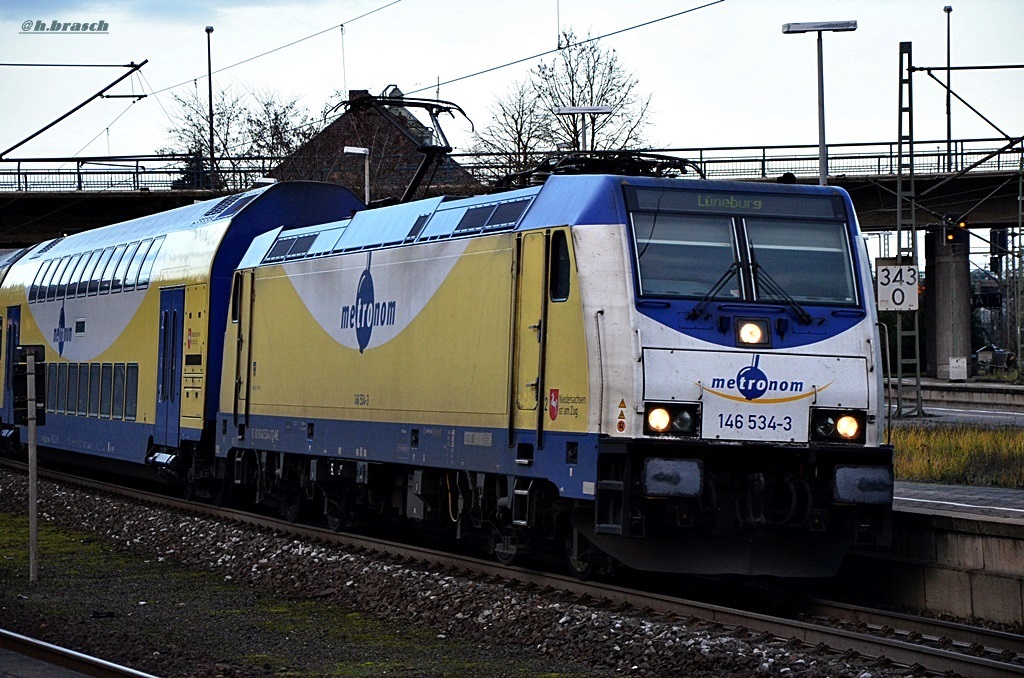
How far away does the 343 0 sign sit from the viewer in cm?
2545

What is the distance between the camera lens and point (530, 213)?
13133 millimetres

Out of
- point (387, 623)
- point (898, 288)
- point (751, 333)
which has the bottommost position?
point (387, 623)

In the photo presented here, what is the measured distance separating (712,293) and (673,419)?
3.67 ft

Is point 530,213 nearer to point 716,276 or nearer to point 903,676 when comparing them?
point 716,276

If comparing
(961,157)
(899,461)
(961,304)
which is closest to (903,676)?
(899,461)

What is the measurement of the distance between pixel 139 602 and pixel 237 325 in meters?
7.03

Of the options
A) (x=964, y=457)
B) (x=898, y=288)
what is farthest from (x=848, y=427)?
(x=898, y=288)

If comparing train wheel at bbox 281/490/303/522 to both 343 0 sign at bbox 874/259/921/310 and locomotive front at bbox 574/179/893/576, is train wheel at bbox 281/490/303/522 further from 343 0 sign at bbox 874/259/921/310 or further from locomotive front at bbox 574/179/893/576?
343 0 sign at bbox 874/259/921/310

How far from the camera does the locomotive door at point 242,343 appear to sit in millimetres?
19109

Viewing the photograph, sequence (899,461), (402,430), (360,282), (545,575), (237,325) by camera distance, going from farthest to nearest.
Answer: (899,461) < (237,325) < (360,282) < (402,430) < (545,575)

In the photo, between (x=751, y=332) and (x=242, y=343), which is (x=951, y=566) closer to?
(x=751, y=332)

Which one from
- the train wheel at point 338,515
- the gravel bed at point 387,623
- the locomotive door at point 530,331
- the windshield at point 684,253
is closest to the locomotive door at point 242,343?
the train wheel at point 338,515

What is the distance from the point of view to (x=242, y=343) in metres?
19.4

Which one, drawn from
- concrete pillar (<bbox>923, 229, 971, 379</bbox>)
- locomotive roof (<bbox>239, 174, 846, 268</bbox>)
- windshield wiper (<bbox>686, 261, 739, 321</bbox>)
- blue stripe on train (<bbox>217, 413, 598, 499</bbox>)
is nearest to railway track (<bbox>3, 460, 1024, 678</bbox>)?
blue stripe on train (<bbox>217, 413, 598, 499</bbox>)
